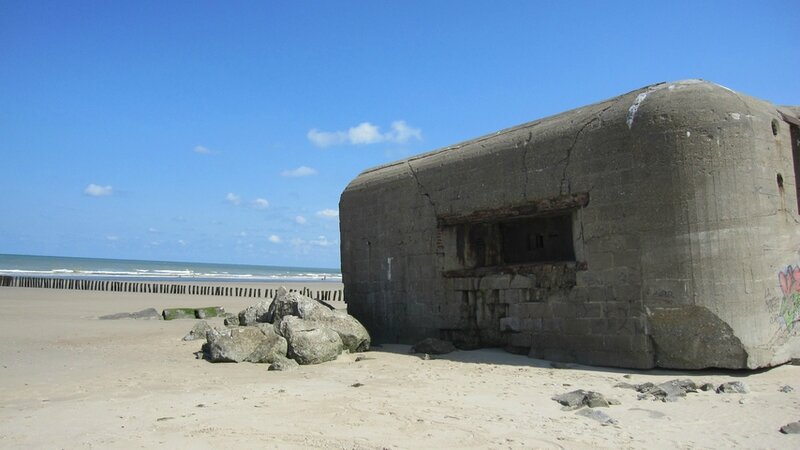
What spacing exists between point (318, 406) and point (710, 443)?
3.59 m

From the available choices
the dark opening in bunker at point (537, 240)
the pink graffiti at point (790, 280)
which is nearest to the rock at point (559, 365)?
the dark opening in bunker at point (537, 240)

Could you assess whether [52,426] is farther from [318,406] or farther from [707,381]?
[707,381]

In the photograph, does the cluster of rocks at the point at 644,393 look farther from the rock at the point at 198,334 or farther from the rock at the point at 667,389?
the rock at the point at 198,334

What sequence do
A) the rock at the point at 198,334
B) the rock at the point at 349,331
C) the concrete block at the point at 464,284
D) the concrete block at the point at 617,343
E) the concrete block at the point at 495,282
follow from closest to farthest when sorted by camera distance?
the concrete block at the point at 617,343, the concrete block at the point at 495,282, the concrete block at the point at 464,284, the rock at the point at 349,331, the rock at the point at 198,334

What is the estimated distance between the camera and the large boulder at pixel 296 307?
10.5 m

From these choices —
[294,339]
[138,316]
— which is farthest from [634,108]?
[138,316]

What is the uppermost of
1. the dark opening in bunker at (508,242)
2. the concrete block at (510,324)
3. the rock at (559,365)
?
the dark opening in bunker at (508,242)

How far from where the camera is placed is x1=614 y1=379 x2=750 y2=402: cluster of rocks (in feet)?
20.9

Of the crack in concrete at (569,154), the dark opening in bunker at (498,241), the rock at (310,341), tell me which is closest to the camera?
the crack in concrete at (569,154)

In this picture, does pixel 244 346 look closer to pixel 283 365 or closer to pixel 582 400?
pixel 283 365

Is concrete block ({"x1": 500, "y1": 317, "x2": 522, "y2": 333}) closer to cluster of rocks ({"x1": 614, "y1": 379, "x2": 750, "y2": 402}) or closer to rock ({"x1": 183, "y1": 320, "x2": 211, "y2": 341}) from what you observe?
cluster of rocks ({"x1": 614, "y1": 379, "x2": 750, "y2": 402})

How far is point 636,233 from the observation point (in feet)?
25.6

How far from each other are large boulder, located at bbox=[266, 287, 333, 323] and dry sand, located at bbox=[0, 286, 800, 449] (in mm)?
1169

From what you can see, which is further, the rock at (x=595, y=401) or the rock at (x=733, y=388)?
the rock at (x=733, y=388)
